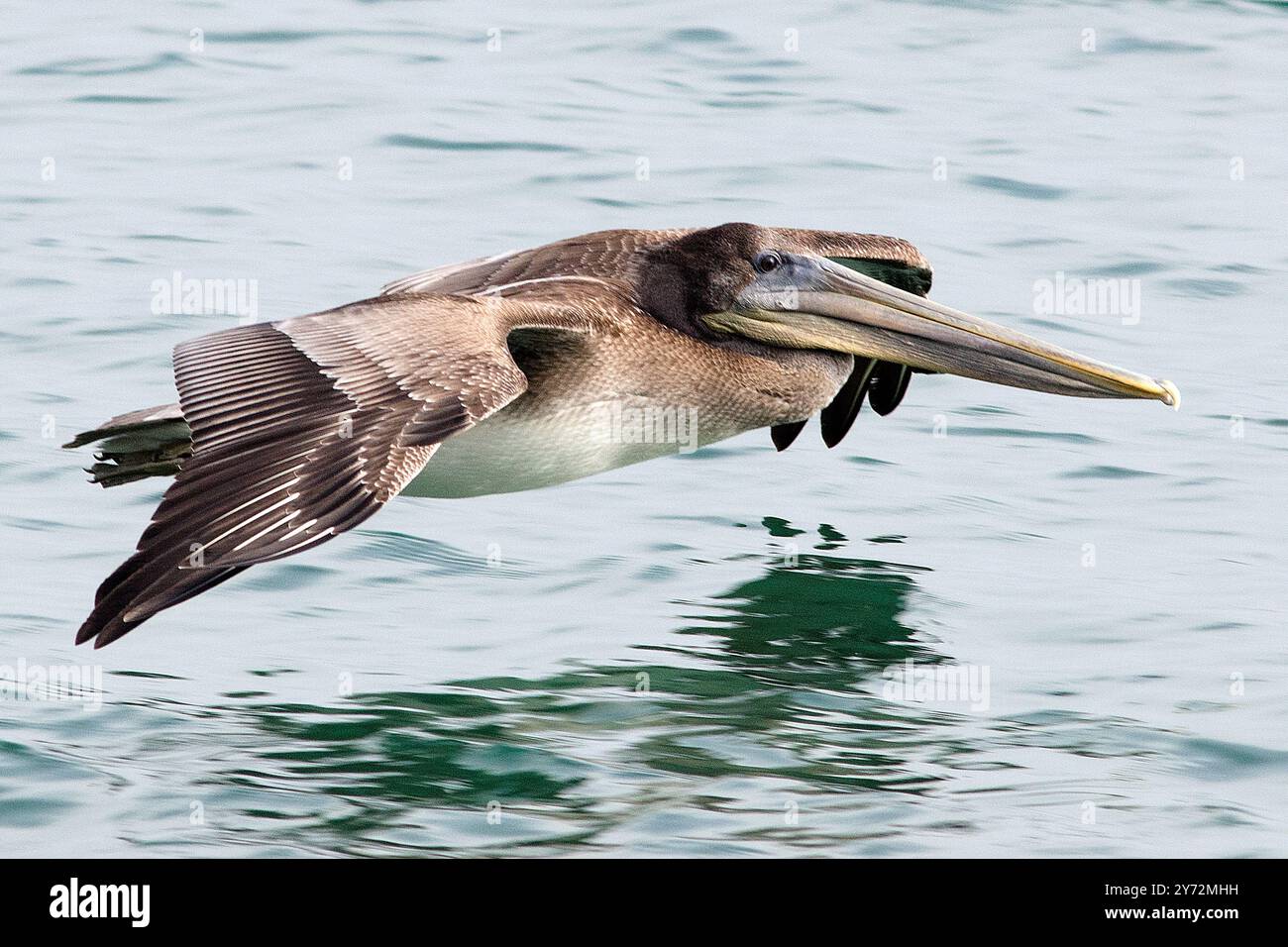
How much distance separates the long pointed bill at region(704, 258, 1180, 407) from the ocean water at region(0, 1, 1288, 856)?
0.83 metres

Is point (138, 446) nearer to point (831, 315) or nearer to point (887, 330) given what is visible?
point (831, 315)

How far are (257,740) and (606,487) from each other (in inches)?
112

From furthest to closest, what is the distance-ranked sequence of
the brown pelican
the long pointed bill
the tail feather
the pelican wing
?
the pelican wing < the long pointed bill < the tail feather < the brown pelican

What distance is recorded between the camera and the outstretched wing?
15.9ft

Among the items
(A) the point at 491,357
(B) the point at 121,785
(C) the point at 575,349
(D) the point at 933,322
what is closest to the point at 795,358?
(D) the point at 933,322

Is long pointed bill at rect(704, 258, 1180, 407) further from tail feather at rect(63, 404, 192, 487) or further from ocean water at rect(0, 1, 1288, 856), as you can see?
tail feather at rect(63, 404, 192, 487)

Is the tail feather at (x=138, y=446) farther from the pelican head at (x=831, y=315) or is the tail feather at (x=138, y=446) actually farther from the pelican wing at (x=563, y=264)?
the pelican head at (x=831, y=315)

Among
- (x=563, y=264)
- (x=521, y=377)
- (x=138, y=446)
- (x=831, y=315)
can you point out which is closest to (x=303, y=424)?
(x=521, y=377)

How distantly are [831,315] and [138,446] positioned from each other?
2440 millimetres

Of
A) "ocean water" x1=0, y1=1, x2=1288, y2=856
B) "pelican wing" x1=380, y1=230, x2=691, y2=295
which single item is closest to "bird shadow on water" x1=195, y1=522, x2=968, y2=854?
"ocean water" x1=0, y1=1, x2=1288, y2=856

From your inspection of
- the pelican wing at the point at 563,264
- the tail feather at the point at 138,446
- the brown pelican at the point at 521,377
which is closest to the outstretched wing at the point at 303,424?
the brown pelican at the point at 521,377

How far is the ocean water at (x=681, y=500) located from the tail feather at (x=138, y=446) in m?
0.47

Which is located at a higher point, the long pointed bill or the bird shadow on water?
the long pointed bill

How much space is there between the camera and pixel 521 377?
18.3 ft
